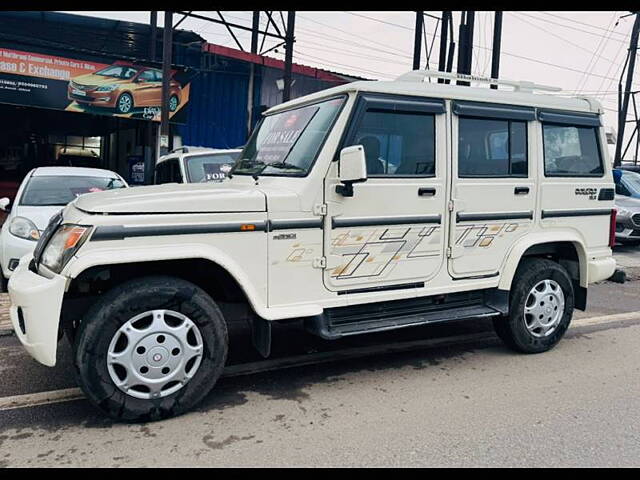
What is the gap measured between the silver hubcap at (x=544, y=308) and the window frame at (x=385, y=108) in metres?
1.54

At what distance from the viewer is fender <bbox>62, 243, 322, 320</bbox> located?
3.11 meters

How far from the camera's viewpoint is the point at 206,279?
3902 millimetres

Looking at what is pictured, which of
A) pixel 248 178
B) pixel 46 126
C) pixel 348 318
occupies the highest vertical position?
pixel 46 126

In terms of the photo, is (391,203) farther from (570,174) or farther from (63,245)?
(63,245)

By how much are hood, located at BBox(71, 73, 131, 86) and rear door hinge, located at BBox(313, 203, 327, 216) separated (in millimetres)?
12322

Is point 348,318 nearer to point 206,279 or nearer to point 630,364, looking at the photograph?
point 206,279

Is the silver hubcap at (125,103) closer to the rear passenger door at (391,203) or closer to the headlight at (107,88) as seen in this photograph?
the headlight at (107,88)

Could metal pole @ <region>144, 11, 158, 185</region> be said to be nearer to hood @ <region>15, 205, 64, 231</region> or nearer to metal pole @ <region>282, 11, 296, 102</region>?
metal pole @ <region>282, 11, 296, 102</region>

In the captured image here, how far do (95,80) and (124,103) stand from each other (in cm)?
88

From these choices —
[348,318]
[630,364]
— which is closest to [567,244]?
[630,364]

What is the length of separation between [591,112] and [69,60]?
12765mm

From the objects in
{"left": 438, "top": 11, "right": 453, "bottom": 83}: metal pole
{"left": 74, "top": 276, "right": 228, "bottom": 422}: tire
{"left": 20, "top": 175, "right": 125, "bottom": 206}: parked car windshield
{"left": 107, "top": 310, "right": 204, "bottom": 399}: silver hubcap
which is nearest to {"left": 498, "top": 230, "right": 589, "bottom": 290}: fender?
{"left": 74, "top": 276, "right": 228, "bottom": 422}: tire

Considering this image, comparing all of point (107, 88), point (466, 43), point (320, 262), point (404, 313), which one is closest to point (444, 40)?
point (466, 43)
